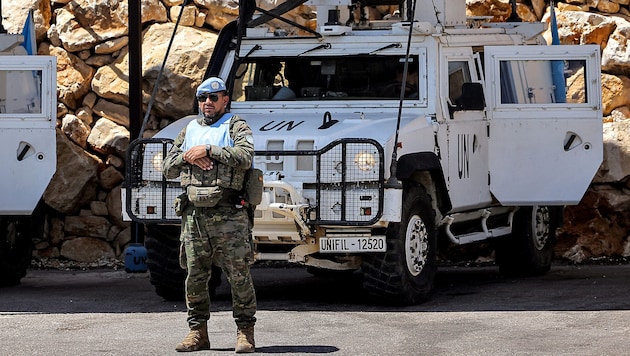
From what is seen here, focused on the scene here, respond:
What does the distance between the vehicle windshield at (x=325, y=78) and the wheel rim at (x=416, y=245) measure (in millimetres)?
1244

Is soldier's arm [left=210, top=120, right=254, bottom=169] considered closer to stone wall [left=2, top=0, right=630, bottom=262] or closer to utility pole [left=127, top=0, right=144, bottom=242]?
utility pole [left=127, top=0, right=144, bottom=242]

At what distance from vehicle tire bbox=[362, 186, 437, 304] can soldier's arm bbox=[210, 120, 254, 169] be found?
2.52 metres

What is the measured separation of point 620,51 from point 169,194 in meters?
7.30

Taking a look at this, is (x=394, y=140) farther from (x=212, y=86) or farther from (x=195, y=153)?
(x=195, y=153)

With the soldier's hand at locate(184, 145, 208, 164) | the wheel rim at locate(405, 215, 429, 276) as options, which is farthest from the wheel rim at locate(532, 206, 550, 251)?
the soldier's hand at locate(184, 145, 208, 164)

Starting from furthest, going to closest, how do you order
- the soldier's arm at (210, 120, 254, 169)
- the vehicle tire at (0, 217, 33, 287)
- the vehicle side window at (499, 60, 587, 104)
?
the vehicle tire at (0, 217, 33, 287)
the vehicle side window at (499, 60, 587, 104)
the soldier's arm at (210, 120, 254, 169)

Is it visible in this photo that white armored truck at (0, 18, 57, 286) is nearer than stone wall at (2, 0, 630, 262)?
Yes

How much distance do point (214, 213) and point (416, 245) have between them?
10.0 ft

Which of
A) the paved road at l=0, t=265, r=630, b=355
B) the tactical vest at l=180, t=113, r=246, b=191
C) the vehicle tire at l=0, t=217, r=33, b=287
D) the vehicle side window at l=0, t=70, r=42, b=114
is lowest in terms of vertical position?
the paved road at l=0, t=265, r=630, b=355

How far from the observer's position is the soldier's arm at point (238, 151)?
851cm

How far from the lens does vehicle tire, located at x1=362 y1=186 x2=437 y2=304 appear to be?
431 inches

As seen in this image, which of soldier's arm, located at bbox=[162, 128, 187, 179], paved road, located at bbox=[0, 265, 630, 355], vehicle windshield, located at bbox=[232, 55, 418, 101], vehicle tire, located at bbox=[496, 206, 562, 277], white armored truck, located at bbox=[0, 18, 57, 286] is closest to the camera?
soldier's arm, located at bbox=[162, 128, 187, 179]

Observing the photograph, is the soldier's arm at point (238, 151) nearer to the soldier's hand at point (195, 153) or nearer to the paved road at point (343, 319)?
the soldier's hand at point (195, 153)

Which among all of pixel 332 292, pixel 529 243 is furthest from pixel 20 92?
pixel 529 243
